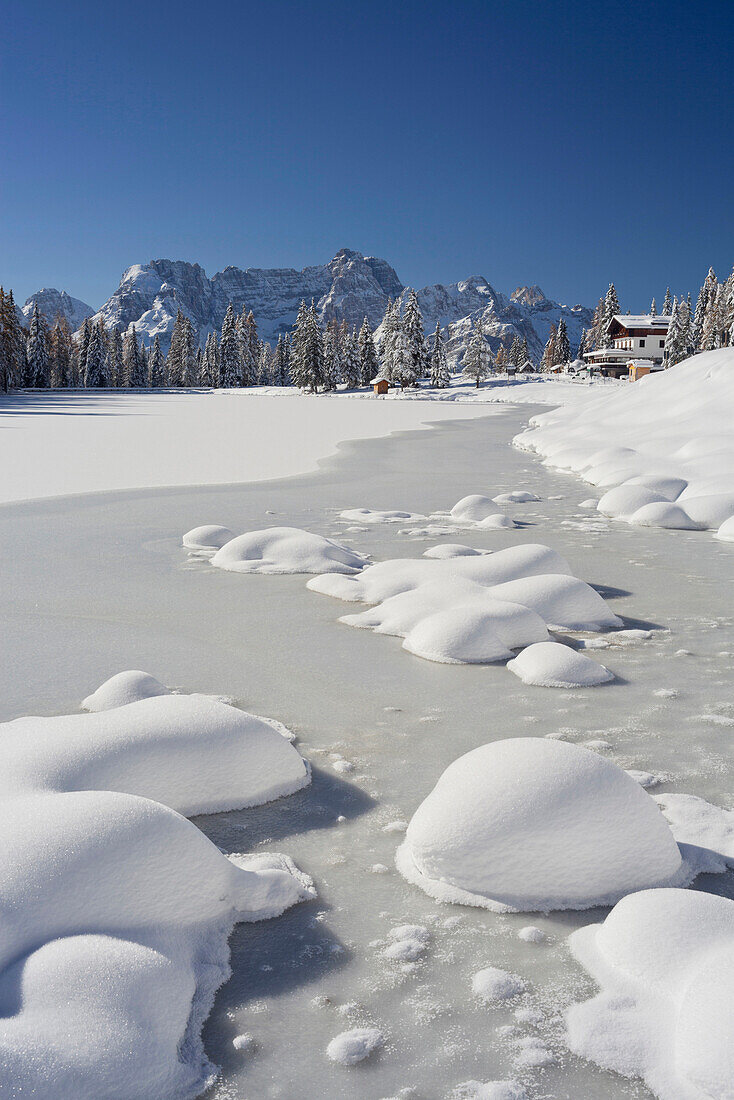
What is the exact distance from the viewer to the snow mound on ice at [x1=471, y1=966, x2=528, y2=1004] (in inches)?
73.1

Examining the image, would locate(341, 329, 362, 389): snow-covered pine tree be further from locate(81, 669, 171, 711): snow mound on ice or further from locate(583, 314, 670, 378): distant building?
locate(81, 669, 171, 711): snow mound on ice

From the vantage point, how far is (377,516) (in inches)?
334

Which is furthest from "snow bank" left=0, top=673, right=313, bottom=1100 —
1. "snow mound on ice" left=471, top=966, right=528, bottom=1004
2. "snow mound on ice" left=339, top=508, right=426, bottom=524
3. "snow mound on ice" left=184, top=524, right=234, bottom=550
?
"snow mound on ice" left=339, top=508, right=426, bottom=524

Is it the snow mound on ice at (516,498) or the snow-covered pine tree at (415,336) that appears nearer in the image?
the snow mound on ice at (516,498)

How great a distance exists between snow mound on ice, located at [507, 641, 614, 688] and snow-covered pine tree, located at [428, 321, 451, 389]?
64526 millimetres

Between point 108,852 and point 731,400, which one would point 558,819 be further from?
point 731,400

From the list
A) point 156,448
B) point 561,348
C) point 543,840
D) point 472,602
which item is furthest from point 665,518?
point 561,348

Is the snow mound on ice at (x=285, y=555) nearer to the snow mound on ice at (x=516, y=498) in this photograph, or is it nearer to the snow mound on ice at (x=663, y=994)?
the snow mound on ice at (x=516, y=498)

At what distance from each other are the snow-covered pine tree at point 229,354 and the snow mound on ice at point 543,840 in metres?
78.7

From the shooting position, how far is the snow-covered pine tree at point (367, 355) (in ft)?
227

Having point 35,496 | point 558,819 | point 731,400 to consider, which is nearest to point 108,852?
point 558,819

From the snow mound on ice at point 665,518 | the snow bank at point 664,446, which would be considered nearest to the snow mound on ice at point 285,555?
the snow mound on ice at point 665,518

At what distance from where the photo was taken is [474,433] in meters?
23.3

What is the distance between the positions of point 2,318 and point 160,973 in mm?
54702
